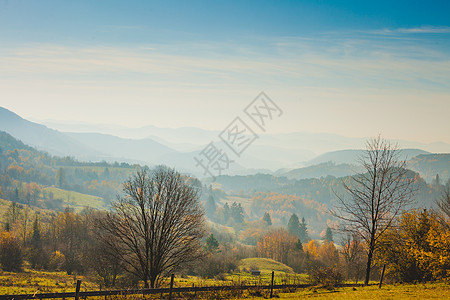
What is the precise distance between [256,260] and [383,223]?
67740 mm

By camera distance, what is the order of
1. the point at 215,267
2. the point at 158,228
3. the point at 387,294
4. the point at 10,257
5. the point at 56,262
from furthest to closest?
the point at 215,267 → the point at 56,262 → the point at 10,257 → the point at 158,228 → the point at 387,294

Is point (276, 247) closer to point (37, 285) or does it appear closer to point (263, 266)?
point (263, 266)

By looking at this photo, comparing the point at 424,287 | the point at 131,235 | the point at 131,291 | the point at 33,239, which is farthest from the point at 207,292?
the point at 33,239

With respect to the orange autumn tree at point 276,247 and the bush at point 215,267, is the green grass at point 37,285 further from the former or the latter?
the orange autumn tree at point 276,247

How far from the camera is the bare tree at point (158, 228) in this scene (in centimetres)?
2802

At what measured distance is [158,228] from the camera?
1136 inches

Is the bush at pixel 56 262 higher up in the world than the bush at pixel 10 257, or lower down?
lower down

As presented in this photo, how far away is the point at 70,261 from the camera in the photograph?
58.2m

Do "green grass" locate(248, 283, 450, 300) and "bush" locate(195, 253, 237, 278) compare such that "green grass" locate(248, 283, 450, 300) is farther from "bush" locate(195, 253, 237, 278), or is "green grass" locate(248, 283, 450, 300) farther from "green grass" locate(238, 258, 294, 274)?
"green grass" locate(238, 258, 294, 274)

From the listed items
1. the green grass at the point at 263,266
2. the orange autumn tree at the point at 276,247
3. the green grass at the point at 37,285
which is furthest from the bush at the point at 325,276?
the orange autumn tree at the point at 276,247

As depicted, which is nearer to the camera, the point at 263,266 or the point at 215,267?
the point at 215,267

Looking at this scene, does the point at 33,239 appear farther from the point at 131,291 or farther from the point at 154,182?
the point at 131,291

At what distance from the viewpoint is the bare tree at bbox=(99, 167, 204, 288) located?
91.9 ft

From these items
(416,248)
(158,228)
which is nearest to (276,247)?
(158,228)
